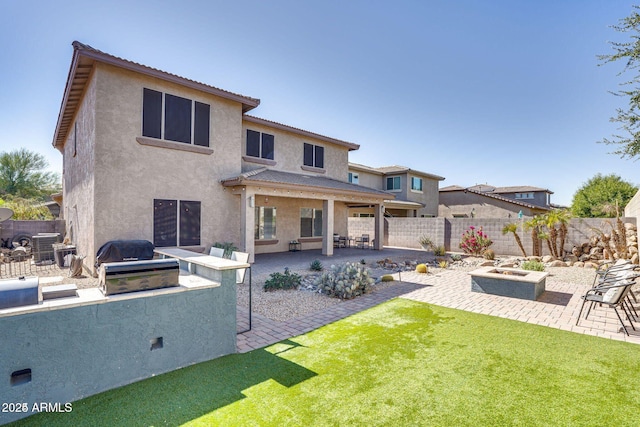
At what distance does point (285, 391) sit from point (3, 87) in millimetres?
24616

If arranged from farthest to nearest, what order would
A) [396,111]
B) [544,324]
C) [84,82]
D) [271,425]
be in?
[396,111]
[84,82]
[544,324]
[271,425]

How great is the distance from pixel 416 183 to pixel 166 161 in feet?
81.8

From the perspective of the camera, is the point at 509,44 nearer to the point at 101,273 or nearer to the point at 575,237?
the point at 575,237

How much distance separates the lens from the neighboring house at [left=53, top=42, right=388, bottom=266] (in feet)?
32.4

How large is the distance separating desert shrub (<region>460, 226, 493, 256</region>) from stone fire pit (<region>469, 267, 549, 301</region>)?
24.5ft

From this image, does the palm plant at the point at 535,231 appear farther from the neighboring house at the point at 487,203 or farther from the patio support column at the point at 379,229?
the neighboring house at the point at 487,203

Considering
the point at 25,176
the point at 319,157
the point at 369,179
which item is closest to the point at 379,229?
the point at 319,157

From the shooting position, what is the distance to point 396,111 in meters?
19.8

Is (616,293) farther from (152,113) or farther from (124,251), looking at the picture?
(152,113)

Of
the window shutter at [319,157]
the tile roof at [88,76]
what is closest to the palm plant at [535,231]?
the window shutter at [319,157]

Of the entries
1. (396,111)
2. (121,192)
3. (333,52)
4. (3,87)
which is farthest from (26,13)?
(396,111)

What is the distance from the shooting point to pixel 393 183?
29984 mm

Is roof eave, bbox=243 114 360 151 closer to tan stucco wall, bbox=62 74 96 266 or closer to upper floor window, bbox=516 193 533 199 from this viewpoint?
tan stucco wall, bbox=62 74 96 266

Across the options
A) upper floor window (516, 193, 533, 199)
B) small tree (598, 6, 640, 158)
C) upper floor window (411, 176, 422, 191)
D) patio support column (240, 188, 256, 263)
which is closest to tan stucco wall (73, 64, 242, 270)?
patio support column (240, 188, 256, 263)
